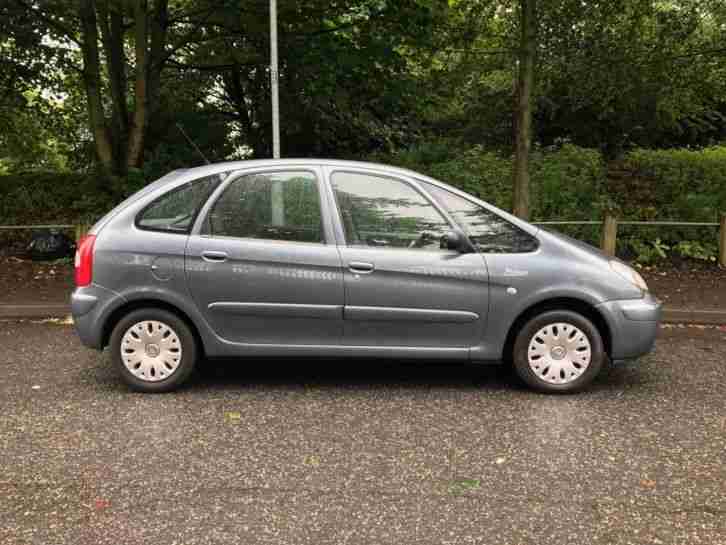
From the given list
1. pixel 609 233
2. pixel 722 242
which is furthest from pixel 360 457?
pixel 722 242

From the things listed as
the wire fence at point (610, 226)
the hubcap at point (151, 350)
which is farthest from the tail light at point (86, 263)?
the wire fence at point (610, 226)

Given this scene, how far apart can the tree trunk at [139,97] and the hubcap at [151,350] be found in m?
7.81

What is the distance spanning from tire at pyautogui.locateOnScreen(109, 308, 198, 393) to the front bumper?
288 centimetres

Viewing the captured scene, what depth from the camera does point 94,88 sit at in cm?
1188

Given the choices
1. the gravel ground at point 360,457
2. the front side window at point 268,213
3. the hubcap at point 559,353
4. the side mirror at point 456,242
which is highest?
the front side window at point 268,213

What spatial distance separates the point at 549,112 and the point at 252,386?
11794 millimetres

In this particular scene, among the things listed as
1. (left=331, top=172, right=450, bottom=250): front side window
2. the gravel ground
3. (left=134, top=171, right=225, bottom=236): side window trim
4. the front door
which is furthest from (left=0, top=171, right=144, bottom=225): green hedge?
the front door

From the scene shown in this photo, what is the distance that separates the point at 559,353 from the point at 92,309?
323 cm

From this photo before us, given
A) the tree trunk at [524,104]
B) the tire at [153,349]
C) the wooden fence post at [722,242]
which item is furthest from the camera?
the wooden fence post at [722,242]

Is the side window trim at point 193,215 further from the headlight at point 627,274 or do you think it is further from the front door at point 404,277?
the headlight at point 627,274

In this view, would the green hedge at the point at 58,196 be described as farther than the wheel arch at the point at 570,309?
Yes

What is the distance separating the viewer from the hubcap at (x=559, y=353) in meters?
4.86

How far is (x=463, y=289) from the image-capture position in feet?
15.7

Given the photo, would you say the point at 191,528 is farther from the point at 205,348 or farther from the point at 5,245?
the point at 5,245
